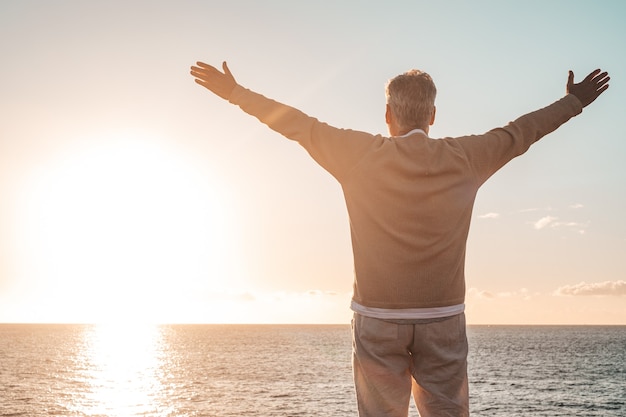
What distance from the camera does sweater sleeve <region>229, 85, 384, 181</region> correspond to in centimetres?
279

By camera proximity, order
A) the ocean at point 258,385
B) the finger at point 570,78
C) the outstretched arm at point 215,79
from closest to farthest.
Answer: the outstretched arm at point 215,79
the finger at point 570,78
the ocean at point 258,385

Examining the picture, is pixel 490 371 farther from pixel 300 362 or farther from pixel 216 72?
pixel 216 72

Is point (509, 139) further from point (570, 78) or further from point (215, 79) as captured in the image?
point (215, 79)

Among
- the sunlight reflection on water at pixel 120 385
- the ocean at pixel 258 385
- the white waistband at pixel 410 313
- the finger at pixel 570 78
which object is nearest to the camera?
the white waistband at pixel 410 313

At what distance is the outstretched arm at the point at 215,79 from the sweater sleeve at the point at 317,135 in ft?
0.49

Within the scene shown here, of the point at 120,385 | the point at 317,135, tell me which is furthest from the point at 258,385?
the point at 317,135

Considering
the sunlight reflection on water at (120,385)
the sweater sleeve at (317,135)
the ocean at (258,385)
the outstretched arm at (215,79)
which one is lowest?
the sunlight reflection on water at (120,385)

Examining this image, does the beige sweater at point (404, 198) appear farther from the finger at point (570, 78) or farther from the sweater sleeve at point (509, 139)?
the finger at point (570, 78)

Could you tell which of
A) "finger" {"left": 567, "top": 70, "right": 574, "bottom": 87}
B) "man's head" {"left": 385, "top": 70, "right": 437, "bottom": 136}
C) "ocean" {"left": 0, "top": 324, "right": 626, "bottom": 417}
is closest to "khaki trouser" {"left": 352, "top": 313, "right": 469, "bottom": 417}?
"man's head" {"left": 385, "top": 70, "right": 437, "bottom": 136}

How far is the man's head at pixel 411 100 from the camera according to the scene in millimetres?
2787

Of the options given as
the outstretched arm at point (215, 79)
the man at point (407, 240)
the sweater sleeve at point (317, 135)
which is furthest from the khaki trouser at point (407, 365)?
the outstretched arm at point (215, 79)

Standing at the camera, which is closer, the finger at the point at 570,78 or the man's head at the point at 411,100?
the man's head at the point at 411,100

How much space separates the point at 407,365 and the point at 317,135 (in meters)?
1.11

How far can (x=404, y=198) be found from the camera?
Result: 267 cm
